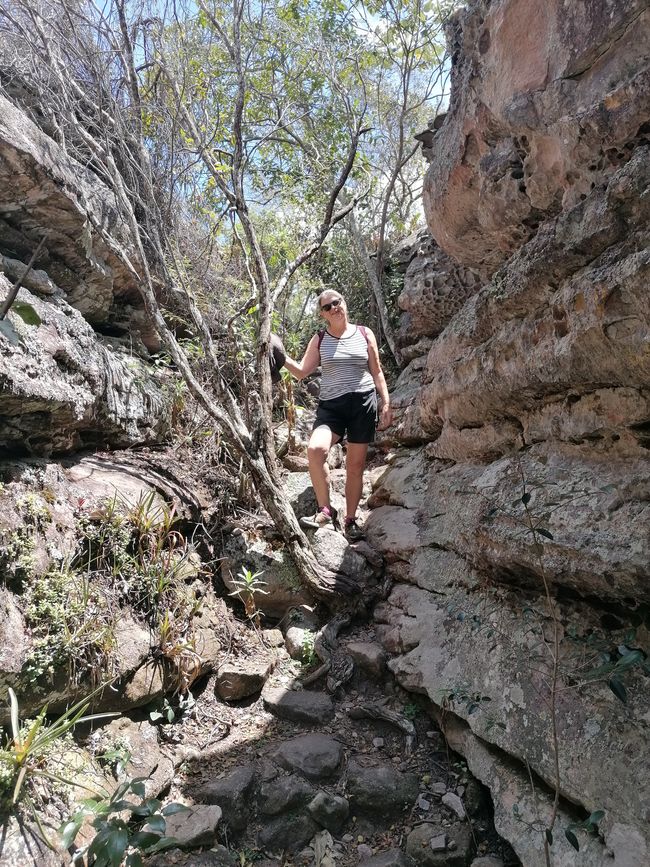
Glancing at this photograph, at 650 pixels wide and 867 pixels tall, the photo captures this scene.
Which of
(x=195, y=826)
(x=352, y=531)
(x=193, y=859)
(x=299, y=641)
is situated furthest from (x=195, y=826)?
(x=352, y=531)

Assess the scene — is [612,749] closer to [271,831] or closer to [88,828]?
[271,831]

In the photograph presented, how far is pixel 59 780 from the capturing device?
2326 millimetres

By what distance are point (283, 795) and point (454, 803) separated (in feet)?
2.51

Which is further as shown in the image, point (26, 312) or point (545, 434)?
point (545, 434)

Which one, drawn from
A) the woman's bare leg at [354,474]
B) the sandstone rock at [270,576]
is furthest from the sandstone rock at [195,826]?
the woman's bare leg at [354,474]

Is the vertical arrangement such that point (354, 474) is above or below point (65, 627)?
above

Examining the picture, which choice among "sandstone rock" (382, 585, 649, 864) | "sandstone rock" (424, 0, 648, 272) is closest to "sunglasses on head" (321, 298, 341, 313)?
"sandstone rock" (424, 0, 648, 272)

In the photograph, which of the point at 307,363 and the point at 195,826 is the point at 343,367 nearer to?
the point at 307,363

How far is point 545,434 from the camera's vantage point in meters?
2.81

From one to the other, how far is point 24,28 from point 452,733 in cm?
600

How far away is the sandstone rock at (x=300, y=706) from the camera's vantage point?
309cm

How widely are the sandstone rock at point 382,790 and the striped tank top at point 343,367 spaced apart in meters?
2.48

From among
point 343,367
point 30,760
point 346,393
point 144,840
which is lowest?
point 144,840

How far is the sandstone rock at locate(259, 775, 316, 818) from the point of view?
255 centimetres
